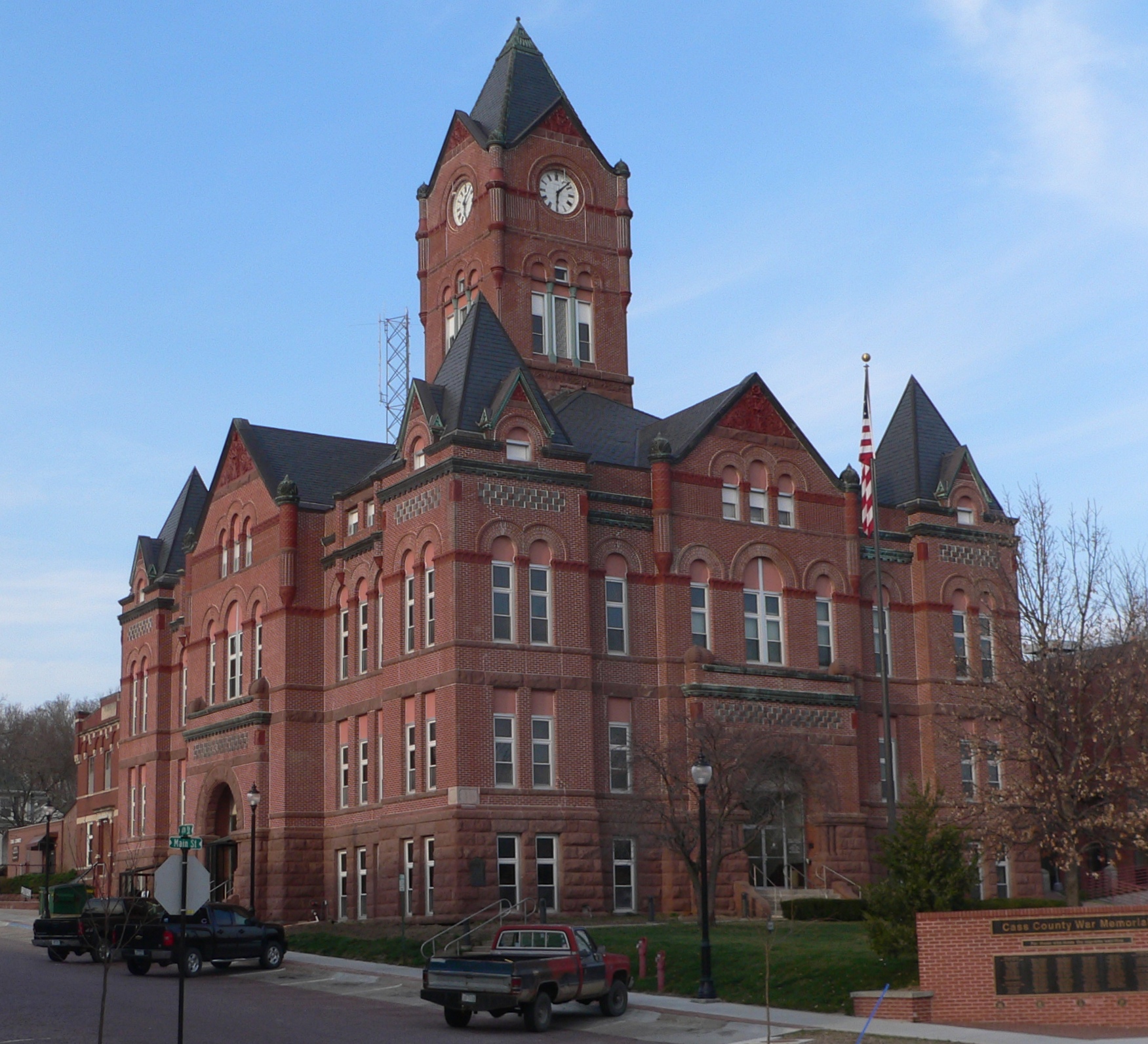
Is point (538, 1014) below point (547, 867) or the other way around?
below

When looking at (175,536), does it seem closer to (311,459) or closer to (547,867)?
(311,459)

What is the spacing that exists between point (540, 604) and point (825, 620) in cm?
1099

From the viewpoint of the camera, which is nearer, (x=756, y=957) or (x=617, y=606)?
(x=756, y=957)

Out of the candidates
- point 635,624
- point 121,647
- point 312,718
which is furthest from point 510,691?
→ point 121,647

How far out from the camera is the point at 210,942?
37.6 meters

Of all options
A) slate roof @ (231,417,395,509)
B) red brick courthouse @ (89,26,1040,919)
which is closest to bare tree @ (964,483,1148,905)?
red brick courthouse @ (89,26,1040,919)

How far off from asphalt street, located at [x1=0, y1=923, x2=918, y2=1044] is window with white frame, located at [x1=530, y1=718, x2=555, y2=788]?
10.4 m

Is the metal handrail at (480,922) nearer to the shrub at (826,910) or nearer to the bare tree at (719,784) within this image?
the bare tree at (719,784)

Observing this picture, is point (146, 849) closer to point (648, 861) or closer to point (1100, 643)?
point (648, 861)

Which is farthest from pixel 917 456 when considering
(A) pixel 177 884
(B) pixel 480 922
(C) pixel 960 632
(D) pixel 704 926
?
(A) pixel 177 884

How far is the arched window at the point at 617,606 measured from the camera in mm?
49750

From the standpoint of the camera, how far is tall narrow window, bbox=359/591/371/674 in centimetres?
5191

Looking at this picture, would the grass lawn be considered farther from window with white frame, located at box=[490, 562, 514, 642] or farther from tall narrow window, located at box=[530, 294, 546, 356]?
tall narrow window, located at box=[530, 294, 546, 356]

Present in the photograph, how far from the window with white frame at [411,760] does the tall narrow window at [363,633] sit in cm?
400
